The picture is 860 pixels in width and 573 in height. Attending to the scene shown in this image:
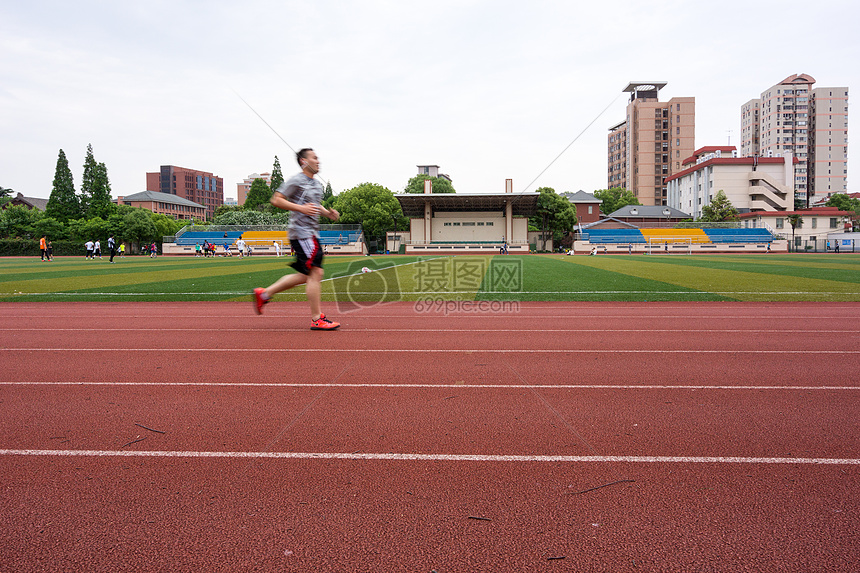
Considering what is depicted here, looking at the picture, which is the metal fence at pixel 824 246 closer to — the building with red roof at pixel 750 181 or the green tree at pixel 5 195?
the building with red roof at pixel 750 181

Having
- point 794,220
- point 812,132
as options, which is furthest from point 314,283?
point 812,132

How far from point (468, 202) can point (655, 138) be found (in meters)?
70.9

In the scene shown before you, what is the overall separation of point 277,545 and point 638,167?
399ft

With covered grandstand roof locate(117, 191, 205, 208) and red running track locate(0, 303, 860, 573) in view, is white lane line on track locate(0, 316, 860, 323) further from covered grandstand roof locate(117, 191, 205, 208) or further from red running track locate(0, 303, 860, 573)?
covered grandstand roof locate(117, 191, 205, 208)

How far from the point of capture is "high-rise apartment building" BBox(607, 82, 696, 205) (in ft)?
353

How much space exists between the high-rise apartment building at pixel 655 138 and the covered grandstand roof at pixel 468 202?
5801 centimetres

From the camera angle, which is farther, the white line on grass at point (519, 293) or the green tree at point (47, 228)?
the green tree at point (47, 228)

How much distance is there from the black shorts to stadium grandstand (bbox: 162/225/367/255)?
51.5m

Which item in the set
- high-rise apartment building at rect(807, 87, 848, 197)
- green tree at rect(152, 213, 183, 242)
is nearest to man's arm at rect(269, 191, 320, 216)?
green tree at rect(152, 213, 183, 242)

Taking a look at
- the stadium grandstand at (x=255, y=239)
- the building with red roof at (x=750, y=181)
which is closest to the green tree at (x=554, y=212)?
the building with red roof at (x=750, y=181)

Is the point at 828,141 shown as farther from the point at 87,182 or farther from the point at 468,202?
the point at 87,182

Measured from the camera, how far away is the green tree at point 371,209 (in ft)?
245

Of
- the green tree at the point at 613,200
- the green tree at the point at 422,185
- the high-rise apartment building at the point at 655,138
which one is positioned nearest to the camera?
the green tree at the point at 422,185

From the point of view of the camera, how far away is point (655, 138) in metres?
110
